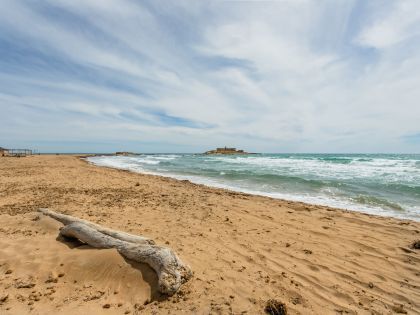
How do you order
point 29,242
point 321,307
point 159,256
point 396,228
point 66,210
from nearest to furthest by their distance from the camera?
point 321,307, point 159,256, point 29,242, point 396,228, point 66,210

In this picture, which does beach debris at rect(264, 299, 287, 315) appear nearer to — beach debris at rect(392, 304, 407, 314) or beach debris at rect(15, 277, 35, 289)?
beach debris at rect(392, 304, 407, 314)

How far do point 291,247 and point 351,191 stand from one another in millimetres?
8404

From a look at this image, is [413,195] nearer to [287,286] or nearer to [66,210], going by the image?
[287,286]

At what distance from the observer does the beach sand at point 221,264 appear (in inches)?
127

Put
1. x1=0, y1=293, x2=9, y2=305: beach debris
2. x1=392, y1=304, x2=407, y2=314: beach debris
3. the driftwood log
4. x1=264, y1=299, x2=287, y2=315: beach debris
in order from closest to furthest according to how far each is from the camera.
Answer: x1=264, y1=299, x2=287, y2=315: beach debris
x1=0, y1=293, x2=9, y2=305: beach debris
x1=392, y1=304, x2=407, y2=314: beach debris
the driftwood log

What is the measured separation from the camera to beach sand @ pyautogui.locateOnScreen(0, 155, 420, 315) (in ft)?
10.6

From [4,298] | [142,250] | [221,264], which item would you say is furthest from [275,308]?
[4,298]

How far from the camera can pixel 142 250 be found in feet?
12.5

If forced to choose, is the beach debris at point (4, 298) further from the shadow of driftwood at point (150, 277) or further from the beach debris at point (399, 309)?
the beach debris at point (399, 309)

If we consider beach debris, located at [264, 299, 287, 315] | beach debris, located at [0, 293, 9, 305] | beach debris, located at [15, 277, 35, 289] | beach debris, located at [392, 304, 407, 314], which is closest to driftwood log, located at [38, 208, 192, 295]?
beach debris, located at [15, 277, 35, 289]

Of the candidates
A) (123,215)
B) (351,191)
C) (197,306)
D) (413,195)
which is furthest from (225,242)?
(413,195)

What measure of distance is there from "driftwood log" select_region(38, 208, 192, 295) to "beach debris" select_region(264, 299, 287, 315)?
1134mm

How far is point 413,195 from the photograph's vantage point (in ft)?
35.9

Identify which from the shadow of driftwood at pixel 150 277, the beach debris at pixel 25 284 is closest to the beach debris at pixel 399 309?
the shadow of driftwood at pixel 150 277
